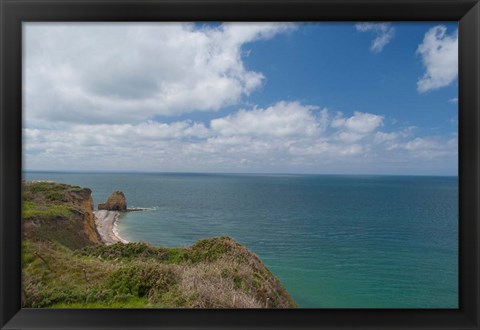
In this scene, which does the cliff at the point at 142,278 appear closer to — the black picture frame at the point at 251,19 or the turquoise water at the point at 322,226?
the black picture frame at the point at 251,19

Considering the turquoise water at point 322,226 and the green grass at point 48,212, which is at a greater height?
the green grass at point 48,212

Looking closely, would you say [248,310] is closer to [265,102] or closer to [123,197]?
[265,102]

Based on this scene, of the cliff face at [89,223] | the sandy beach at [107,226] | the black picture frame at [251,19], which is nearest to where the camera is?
the black picture frame at [251,19]

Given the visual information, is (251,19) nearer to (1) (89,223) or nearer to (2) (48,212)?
(2) (48,212)

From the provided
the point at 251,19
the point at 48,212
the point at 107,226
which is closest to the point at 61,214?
the point at 48,212

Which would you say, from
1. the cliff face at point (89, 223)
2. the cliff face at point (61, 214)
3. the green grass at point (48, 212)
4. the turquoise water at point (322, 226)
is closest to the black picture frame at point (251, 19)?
the turquoise water at point (322, 226)

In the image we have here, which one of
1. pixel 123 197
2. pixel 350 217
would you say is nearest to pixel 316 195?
pixel 350 217

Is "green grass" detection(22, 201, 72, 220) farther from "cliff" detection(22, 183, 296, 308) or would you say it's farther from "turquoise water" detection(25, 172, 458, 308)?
"turquoise water" detection(25, 172, 458, 308)
